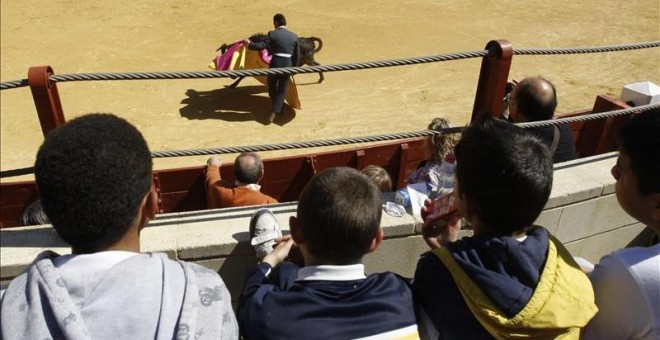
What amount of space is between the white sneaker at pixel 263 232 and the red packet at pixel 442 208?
71 centimetres

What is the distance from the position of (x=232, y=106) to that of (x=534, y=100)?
681cm

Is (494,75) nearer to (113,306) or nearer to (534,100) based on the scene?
(534,100)

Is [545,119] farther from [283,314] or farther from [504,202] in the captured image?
[283,314]

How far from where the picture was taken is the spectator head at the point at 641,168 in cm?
205

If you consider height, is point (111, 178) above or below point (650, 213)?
above

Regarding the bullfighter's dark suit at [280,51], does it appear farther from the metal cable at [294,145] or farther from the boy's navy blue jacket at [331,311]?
the boy's navy blue jacket at [331,311]

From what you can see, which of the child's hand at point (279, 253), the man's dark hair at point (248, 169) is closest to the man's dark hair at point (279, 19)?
the man's dark hair at point (248, 169)

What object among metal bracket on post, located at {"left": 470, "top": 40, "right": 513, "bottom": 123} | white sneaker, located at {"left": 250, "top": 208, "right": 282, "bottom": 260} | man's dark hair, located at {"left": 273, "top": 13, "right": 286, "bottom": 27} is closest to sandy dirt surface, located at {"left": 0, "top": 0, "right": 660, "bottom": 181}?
man's dark hair, located at {"left": 273, "top": 13, "right": 286, "bottom": 27}

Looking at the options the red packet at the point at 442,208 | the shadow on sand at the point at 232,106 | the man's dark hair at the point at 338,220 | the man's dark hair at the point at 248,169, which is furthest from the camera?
the shadow on sand at the point at 232,106

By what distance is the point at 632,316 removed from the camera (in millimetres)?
1956

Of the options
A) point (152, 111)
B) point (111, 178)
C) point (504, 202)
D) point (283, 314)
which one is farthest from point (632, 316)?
point (152, 111)

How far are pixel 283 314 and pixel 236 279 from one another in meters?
1.15

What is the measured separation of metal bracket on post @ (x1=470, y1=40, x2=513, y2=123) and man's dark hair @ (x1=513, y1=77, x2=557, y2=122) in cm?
23

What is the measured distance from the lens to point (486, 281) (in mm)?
1851
